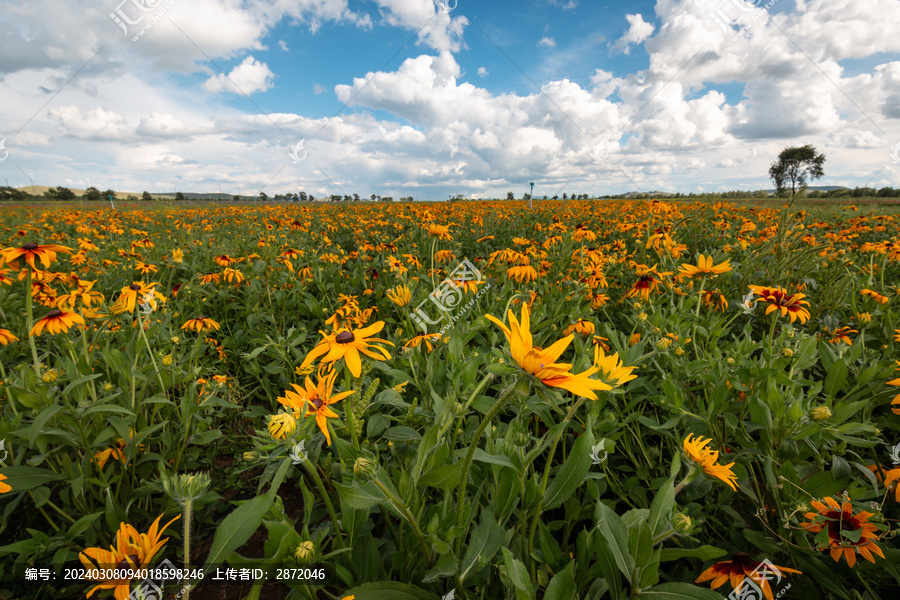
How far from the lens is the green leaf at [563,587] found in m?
0.84

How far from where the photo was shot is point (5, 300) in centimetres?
301

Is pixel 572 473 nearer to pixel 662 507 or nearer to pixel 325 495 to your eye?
pixel 662 507

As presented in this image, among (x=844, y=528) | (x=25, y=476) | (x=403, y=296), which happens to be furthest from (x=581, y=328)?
(x=25, y=476)

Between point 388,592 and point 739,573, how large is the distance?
1.02 m

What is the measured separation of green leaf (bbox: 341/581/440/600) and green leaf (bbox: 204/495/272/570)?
286mm

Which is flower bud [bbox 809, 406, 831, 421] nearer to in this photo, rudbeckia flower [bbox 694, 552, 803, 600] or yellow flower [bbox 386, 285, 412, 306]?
rudbeckia flower [bbox 694, 552, 803, 600]

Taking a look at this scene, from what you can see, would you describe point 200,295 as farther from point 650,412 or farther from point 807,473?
point 807,473

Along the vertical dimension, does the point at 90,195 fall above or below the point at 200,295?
above

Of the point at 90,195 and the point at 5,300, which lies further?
the point at 90,195

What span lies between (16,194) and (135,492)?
160 ft

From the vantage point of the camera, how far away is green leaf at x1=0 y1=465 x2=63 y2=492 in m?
1.31

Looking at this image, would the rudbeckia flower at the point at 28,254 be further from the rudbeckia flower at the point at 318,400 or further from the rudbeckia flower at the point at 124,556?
the rudbeckia flower at the point at 318,400

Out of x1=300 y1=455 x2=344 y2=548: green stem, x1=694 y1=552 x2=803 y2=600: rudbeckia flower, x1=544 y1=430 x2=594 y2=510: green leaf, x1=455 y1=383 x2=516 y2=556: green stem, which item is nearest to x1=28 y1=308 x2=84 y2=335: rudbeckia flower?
x1=300 y1=455 x2=344 y2=548: green stem

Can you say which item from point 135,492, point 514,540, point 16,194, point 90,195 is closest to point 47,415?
point 135,492
